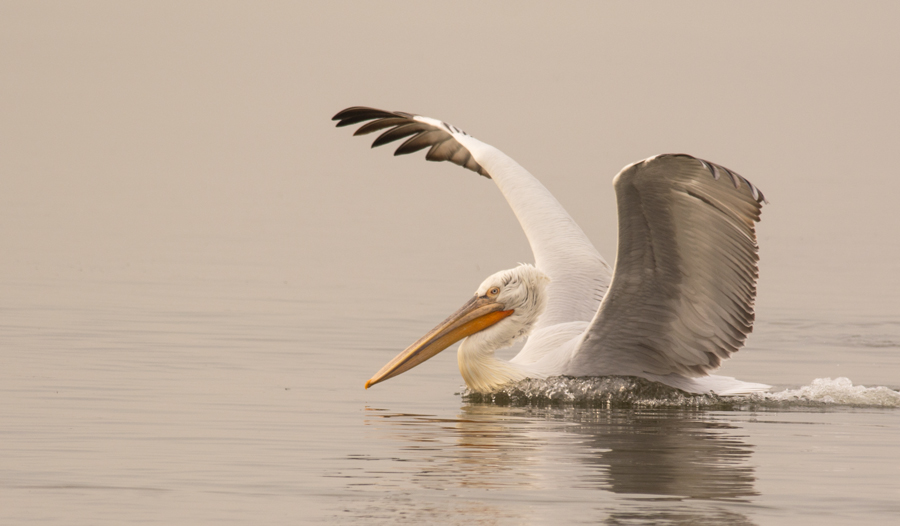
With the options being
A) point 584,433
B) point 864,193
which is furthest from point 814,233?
point 584,433

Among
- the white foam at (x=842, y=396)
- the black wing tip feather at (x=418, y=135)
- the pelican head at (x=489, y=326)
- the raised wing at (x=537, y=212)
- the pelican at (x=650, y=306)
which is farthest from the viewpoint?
the black wing tip feather at (x=418, y=135)

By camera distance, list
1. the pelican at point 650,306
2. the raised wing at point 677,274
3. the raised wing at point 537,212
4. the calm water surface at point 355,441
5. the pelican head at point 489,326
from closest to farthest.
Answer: the calm water surface at point 355,441
the raised wing at point 677,274
the pelican at point 650,306
the pelican head at point 489,326
the raised wing at point 537,212

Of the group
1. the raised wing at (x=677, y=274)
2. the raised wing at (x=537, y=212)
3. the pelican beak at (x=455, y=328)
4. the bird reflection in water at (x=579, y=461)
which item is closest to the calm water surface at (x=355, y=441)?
the bird reflection in water at (x=579, y=461)

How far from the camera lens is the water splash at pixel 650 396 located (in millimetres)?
9133

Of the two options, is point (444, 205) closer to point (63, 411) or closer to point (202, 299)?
point (202, 299)

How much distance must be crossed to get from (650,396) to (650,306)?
66 centimetres

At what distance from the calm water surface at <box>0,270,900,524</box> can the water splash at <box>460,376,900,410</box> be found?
0.07m

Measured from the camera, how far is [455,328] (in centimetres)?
948

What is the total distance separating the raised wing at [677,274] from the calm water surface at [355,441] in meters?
0.41

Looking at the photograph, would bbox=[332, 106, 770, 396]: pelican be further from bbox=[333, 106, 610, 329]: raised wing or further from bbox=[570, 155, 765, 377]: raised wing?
bbox=[333, 106, 610, 329]: raised wing

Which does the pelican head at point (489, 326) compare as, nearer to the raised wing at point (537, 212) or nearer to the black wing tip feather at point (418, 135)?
the raised wing at point (537, 212)

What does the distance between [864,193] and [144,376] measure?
26353mm

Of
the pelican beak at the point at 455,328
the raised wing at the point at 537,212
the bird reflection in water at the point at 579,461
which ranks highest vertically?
the raised wing at the point at 537,212

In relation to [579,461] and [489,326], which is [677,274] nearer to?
[489,326]
